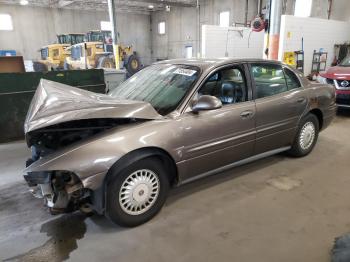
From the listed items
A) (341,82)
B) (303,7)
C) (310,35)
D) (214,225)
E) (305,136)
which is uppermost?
(303,7)

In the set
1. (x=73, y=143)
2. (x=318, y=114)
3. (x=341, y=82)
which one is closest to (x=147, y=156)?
(x=73, y=143)

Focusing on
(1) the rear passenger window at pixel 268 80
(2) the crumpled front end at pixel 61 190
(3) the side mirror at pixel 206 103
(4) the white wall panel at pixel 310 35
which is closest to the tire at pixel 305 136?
(1) the rear passenger window at pixel 268 80

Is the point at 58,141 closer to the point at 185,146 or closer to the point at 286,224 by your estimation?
the point at 185,146

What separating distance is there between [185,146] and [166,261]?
0.97 metres

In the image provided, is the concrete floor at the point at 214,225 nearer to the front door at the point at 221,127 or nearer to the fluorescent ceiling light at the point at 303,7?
the front door at the point at 221,127

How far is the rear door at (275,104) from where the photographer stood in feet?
10.2

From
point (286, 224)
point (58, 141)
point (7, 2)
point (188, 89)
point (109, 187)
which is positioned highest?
point (7, 2)

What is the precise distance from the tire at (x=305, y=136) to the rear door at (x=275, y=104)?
0.16 metres

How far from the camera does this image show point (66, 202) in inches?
88.5

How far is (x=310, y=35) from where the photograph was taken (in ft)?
29.7

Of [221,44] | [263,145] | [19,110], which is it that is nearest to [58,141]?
[263,145]

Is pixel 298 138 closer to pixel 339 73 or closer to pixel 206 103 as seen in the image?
pixel 206 103

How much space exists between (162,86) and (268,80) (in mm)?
1369

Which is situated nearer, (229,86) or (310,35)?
(229,86)
